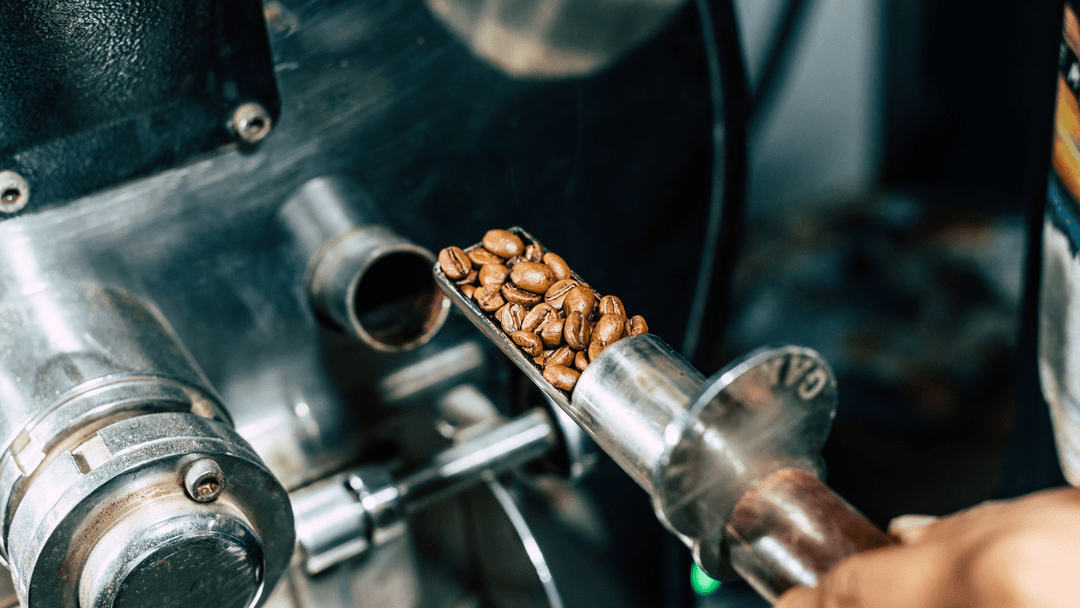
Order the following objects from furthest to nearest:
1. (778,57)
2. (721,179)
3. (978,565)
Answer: (778,57)
(721,179)
(978,565)

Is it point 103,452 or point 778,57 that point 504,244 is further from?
point 778,57

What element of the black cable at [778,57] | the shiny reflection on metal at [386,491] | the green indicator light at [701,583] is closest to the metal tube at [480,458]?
the shiny reflection on metal at [386,491]

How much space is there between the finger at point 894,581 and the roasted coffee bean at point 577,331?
113 millimetres

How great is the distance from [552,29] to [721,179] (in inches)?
5.7

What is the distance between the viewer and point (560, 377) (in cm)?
28

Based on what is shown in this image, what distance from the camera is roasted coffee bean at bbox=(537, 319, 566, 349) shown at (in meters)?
0.31

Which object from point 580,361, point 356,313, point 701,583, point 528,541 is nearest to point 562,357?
point 580,361

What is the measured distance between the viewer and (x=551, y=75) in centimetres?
→ 42

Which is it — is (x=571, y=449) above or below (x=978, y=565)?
below

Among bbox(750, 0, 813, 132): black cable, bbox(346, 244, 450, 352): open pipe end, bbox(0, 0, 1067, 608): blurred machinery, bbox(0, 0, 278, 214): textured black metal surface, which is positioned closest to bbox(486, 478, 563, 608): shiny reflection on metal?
bbox(0, 0, 1067, 608): blurred machinery

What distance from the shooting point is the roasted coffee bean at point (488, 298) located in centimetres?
32

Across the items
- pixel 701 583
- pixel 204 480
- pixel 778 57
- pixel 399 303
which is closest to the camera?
pixel 204 480

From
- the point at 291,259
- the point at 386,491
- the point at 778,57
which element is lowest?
the point at 778,57

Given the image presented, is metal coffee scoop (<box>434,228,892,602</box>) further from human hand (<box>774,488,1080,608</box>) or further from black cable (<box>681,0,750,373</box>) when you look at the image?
black cable (<box>681,0,750,373</box>)
